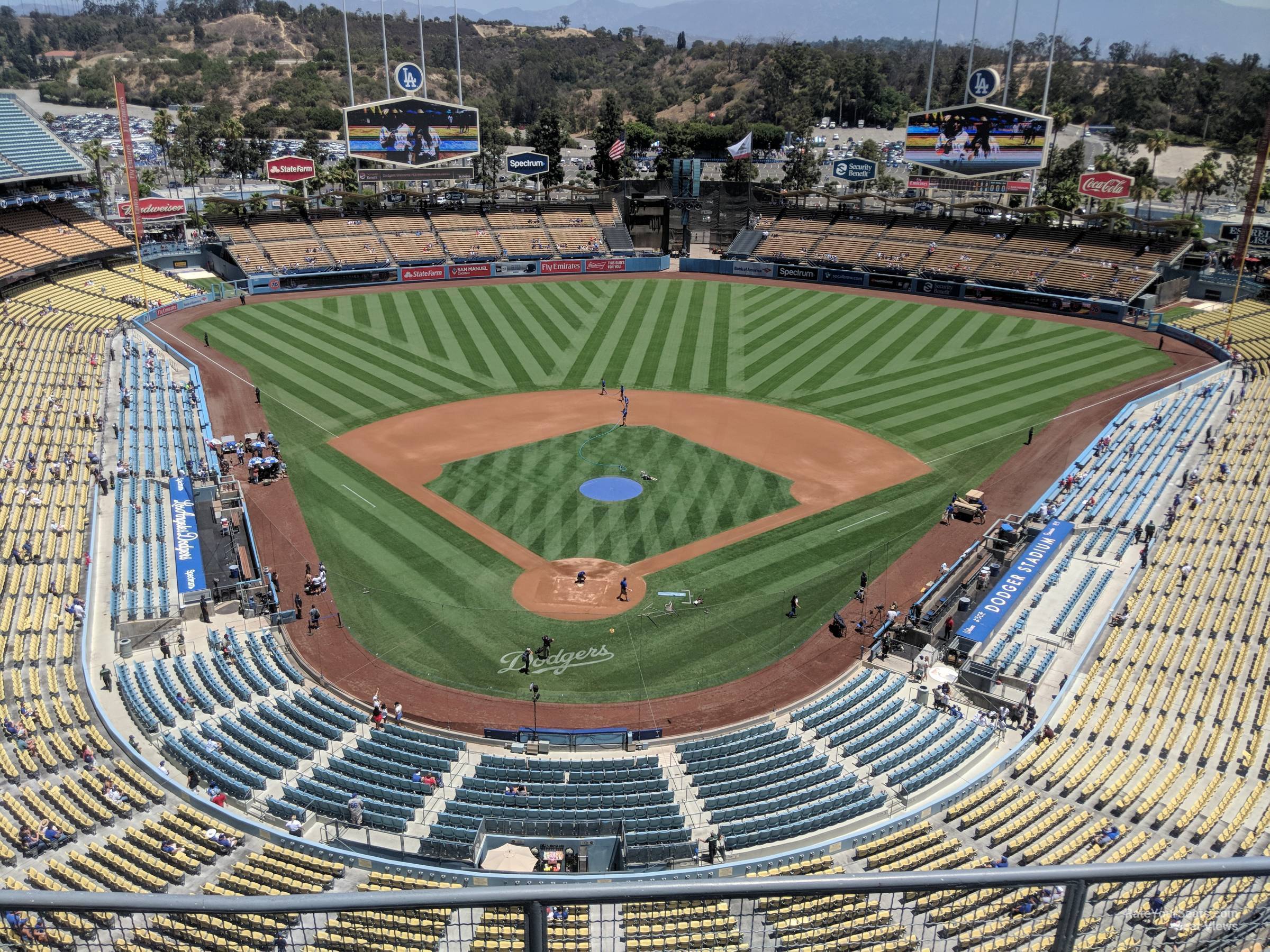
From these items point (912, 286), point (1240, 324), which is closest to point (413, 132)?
point (912, 286)

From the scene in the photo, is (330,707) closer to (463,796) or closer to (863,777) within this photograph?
(463,796)

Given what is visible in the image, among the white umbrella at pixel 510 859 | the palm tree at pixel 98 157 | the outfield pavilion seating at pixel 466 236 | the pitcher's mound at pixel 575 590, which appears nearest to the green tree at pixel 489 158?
the outfield pavilion seating at pixel 466 236

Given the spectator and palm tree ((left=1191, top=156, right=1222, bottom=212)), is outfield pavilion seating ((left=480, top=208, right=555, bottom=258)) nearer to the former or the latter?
palm tree ((left=1191, top=156, right=1222, bottom=212))

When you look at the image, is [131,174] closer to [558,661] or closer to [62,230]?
[62,230]

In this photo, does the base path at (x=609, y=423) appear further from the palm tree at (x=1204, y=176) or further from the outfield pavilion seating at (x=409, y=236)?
the palm tree at (x=1204, y=176)

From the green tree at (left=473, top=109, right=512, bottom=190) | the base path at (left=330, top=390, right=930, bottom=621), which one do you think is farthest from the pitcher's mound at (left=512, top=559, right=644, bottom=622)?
the green tree at (left=473, top=109, right=512, bottom=190)

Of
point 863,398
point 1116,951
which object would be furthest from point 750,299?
point 1116,951

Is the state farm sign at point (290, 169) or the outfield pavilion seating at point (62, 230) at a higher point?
the state farm sign at point (290, 169)
